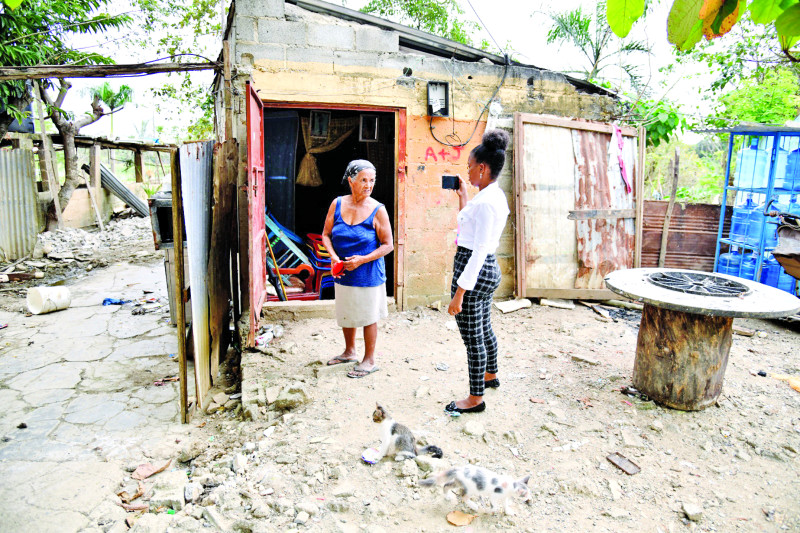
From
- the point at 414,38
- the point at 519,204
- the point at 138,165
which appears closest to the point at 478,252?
the point at 519,204

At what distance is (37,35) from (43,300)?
17.5ft

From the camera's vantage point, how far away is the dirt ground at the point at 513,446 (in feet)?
8.32

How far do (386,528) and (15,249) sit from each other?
9910mm

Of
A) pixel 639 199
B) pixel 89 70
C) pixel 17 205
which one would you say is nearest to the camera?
pixel 89 70

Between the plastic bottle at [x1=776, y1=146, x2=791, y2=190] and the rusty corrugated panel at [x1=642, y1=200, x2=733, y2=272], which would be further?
the rusty corrugated panel at [x1=642, y1=200, x2=733, y2=272]

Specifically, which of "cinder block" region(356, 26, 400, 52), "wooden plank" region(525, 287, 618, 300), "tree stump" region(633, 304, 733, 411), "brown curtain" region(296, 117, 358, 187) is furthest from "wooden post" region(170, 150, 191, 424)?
"brown curtain" region(296, 117, 358, 187)

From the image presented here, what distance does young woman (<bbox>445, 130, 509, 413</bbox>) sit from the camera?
2955mm

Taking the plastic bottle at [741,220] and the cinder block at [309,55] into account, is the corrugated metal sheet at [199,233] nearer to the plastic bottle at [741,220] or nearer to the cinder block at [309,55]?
the cinder block at [309,55]

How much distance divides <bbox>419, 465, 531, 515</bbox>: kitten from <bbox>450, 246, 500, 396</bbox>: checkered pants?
87 cm

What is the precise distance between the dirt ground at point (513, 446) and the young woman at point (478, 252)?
43cm

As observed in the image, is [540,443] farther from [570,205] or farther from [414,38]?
[414,38]

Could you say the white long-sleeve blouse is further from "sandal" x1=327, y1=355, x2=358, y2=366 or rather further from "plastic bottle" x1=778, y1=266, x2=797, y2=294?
"plastic bottle" x1=778, y1=266, x2=797, y2=294

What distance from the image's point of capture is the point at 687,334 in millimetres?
3480

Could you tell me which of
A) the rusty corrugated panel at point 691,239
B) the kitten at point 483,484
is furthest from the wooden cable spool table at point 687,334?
the rusty corrugated panel at point 691,239
